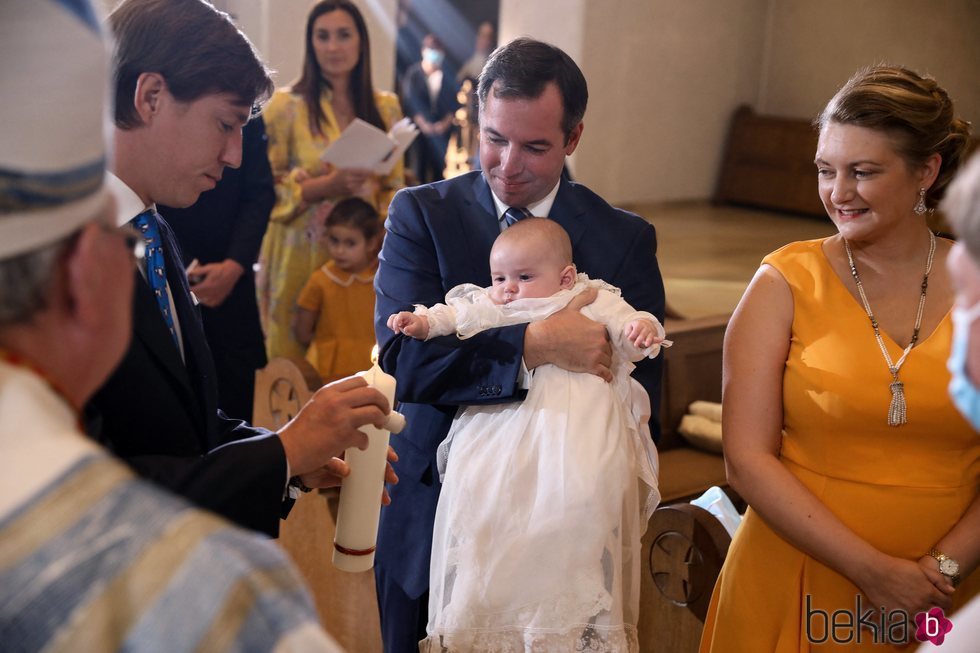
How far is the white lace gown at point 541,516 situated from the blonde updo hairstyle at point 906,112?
0.67 metres

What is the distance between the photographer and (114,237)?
108cm

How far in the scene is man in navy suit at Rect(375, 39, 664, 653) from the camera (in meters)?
2.39

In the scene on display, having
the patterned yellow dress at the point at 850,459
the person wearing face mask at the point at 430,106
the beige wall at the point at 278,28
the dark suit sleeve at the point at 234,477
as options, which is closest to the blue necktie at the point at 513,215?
the patterned yellow dress at the point at 850,459

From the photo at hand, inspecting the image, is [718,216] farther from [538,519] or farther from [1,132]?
[1,132]

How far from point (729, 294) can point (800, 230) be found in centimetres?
432

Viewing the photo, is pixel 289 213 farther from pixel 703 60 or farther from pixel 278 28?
pixel 703 60

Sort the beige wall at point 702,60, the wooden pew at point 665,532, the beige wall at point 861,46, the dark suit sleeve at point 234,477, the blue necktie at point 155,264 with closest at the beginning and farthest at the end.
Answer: the dark suit sleeve at point 234,477
the blue necktie at point 155,264
the wooden pew at point 665,532
the beige wall at point 702,60
the beige wall at point 861,46

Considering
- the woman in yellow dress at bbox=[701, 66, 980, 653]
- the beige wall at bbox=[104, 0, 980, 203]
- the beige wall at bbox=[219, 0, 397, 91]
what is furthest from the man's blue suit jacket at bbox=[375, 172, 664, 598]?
the beige wall at bbox=[104, 0, 980, 203]

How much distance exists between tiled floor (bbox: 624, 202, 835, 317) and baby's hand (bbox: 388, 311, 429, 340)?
568cm

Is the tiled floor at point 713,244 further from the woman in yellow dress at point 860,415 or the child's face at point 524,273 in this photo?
the child's face at point 524,273

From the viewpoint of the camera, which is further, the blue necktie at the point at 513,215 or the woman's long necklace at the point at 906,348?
the blue necktie at the point at 513,215

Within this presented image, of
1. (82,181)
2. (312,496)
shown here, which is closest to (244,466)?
(82,181)

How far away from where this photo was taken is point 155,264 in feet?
6.34

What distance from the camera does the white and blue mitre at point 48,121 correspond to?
3.23 ft
